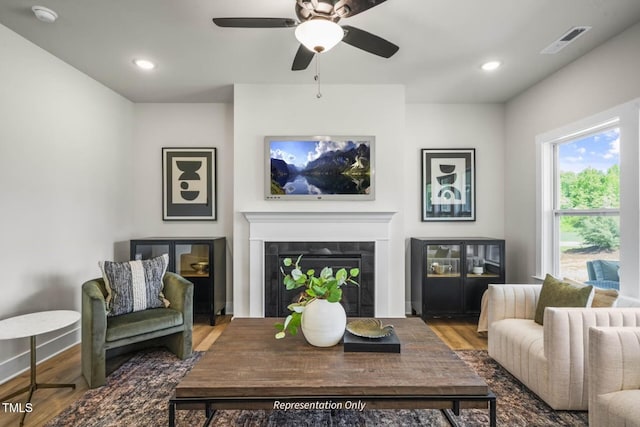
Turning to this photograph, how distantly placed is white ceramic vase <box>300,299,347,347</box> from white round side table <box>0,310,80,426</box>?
5.49 feet

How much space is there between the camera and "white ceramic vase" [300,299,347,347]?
1801 millimetres

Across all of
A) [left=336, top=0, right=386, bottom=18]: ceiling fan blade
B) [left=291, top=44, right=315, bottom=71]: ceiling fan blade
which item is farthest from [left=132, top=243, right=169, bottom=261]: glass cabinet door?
[left=336, top=0, right=386, bottom=18]: ceiling fan blade

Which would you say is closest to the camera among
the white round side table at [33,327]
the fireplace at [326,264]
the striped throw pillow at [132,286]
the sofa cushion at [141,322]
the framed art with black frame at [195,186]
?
the white round side table at [33,327]

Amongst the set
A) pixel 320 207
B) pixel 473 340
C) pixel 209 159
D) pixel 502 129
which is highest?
pixel 502 129

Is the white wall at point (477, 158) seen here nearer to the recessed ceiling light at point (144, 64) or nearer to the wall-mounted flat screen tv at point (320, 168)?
the wall-mounted flat screen tv at point (320, 168)

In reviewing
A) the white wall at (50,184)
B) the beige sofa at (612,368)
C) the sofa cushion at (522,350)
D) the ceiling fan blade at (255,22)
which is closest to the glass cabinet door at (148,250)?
the white wall at (50,184)

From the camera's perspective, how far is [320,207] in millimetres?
3645

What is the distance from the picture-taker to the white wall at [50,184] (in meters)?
2.50

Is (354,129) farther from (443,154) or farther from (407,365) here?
(407,365)

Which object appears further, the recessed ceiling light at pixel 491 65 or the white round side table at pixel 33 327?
the recessed ceiling light at pixel 491 65

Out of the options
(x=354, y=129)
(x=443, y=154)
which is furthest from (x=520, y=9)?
(x=443, y=154)

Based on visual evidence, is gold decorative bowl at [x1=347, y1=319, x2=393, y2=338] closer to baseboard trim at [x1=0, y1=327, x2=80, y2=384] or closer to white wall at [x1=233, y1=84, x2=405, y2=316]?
white wall at [x1=233, y1=84, x2=405, y2=316]

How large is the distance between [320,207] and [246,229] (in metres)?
0.86

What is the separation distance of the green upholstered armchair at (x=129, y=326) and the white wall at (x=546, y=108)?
3.67 m
